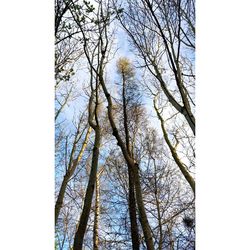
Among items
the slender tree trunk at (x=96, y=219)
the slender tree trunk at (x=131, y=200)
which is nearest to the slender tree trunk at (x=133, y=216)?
the slender tree trunk at (x=131, y=200)

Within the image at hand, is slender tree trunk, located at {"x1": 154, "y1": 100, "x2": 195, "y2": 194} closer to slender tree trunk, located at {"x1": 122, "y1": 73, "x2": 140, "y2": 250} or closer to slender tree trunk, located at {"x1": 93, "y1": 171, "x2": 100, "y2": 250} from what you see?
slender tree trunk, located at {"x1": 122, "y1": 73, "x2": 140, "y2": 250}

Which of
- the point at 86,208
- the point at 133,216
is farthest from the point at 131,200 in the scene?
the point at 86,208

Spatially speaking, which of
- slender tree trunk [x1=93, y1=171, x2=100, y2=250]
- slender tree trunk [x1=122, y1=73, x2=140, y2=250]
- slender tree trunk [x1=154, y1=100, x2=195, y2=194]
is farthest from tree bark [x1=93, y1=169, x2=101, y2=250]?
slender tree trunk [x1=154, y1=100, x2=195, y2=194]

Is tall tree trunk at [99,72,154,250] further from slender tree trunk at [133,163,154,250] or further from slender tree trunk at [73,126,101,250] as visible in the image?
slender tree trunk at [73,126,101,250]

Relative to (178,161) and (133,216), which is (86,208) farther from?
(178,161)

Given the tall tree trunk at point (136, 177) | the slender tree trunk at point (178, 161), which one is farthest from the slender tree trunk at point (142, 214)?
the slender tree trunk at point (178, 161)

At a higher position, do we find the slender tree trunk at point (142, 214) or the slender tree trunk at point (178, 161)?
the slender tree trunk at point (178, 161)

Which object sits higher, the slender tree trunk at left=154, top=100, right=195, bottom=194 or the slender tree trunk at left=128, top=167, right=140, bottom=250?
the slender tree trunk at left=154, top=100, right=195, bottom=194

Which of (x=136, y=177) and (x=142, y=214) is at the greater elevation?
(x=136, y=177)

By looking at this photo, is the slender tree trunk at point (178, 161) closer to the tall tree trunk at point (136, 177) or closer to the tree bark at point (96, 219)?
the tall tree trunk at point (136, 177)

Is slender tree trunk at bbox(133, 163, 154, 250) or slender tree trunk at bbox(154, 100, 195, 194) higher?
slender tree trunk at bbox(154, 100, 195, 194)
